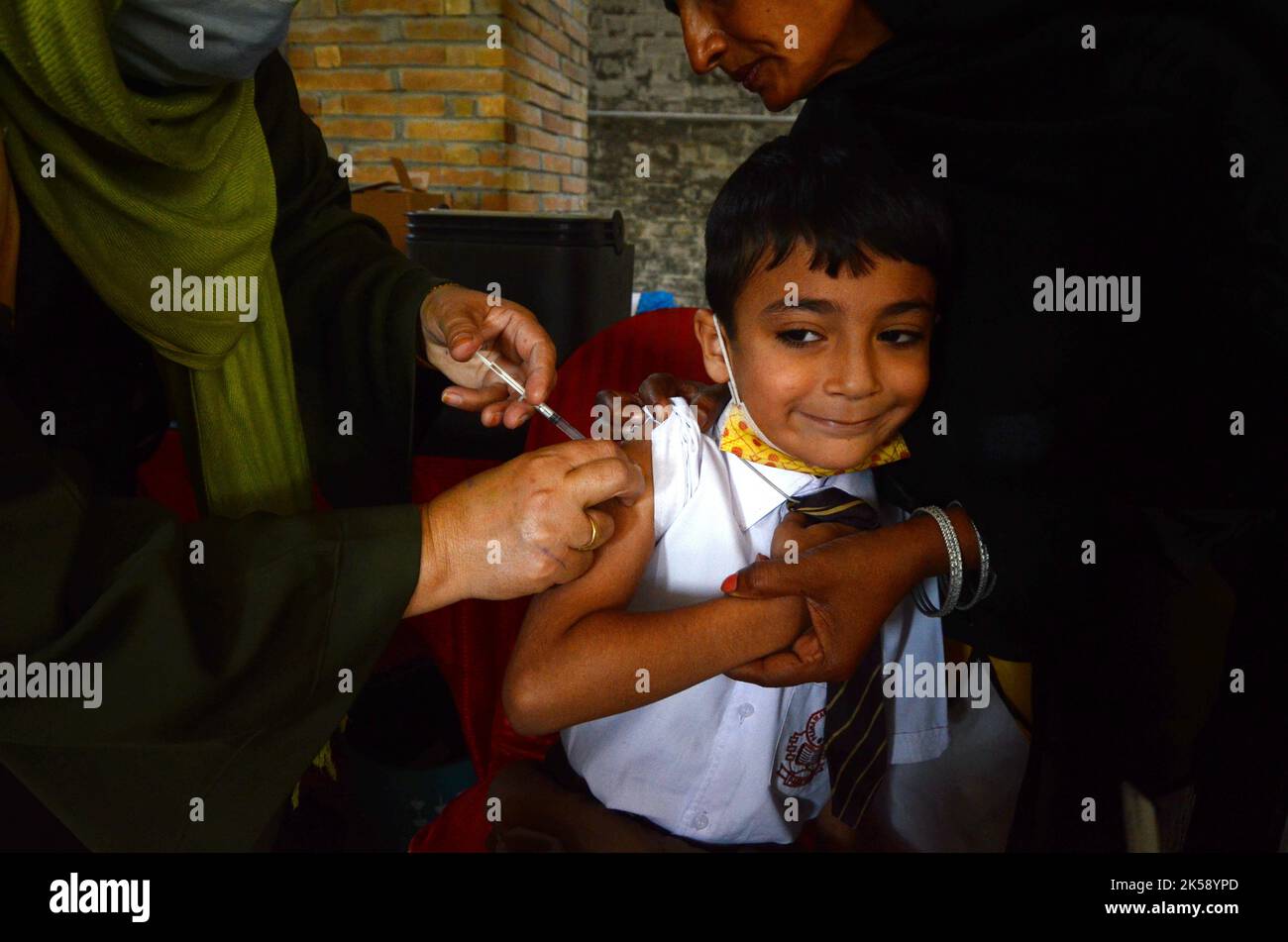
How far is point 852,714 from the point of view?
722mm

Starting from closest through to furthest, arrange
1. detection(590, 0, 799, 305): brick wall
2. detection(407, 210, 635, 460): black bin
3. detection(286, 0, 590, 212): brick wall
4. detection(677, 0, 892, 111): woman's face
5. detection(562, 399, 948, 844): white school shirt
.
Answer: detection(677, 0, 892, 111): woman's face, detection(562, 399, 948, 844): white school shirt, detection(407, 210, 635, 460): black bin, detection(286, 0, 590, 212): brick wall, detection(590, 0, 799, 305): brick wall

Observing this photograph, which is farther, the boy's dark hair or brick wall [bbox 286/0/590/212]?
brick wall [bbox 286/0/590/212]

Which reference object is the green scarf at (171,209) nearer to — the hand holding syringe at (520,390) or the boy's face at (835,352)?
the hand holding syringe at (520,390)

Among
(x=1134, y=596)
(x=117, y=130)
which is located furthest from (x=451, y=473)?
(x=1134, y=596)

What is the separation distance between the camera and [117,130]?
0.58m

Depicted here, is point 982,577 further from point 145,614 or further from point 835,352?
point 145,614

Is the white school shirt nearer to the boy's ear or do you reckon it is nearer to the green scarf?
the boy's ear

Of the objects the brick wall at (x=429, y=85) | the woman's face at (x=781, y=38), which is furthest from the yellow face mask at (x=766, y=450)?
the brick wall at (x=429, y=85)

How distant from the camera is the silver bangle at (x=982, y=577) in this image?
2.22ft

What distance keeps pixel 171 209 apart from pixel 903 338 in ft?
1.96

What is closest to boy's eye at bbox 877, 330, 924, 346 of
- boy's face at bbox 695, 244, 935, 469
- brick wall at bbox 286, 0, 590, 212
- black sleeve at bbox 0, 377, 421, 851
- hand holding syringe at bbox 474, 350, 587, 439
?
boy's face at bbox 695, 244, 935, 469

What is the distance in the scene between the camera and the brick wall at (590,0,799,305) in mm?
5758

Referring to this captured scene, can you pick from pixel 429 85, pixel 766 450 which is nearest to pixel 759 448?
pixel 766 450

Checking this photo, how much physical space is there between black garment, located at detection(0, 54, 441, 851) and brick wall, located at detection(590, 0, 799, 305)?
537 centimetres
